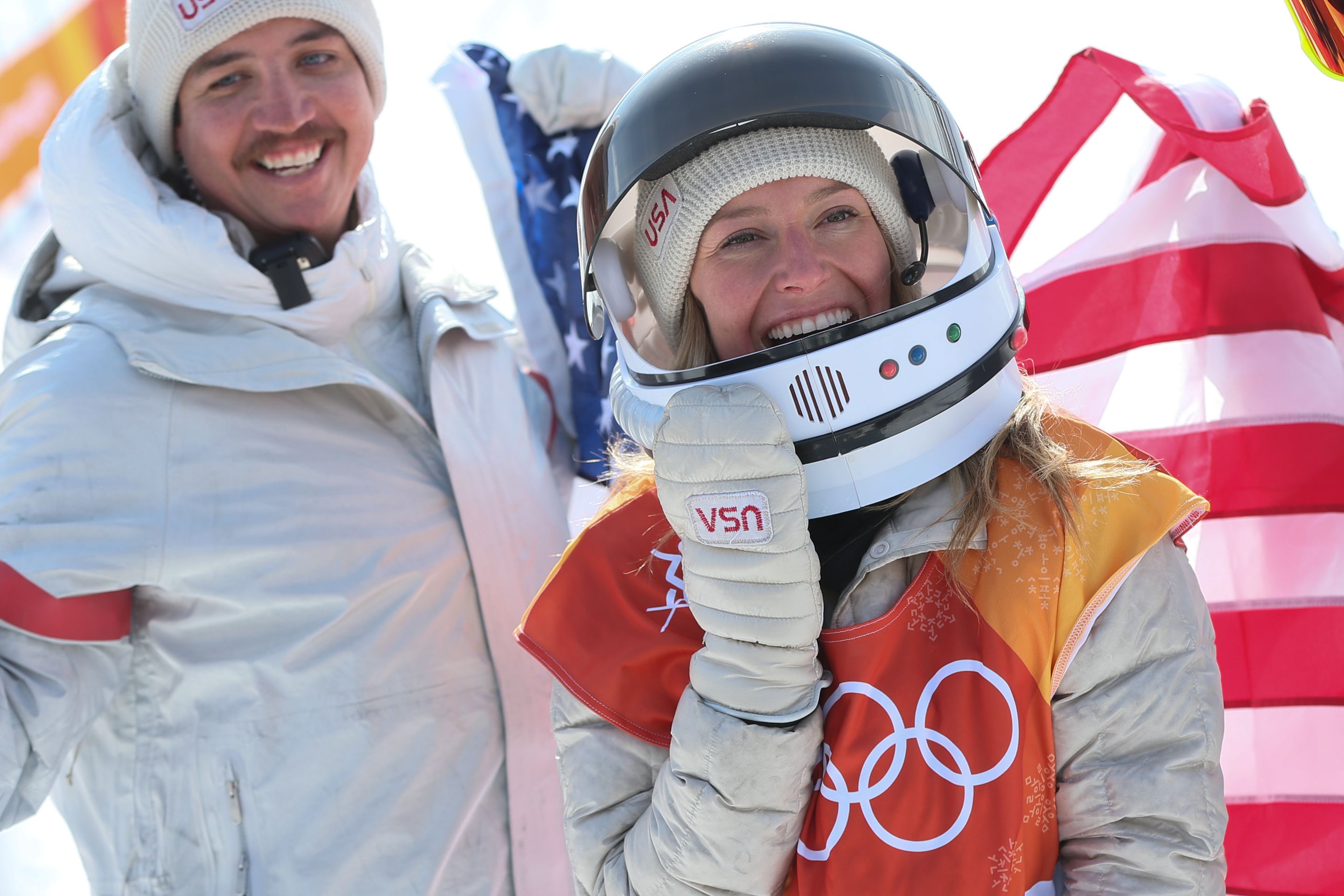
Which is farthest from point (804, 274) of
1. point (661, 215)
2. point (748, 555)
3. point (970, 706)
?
point (970, 706)

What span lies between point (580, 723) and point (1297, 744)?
57.6 inches

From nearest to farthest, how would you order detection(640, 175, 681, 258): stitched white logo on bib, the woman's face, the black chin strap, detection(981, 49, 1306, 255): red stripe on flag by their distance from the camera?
the woman's face < detection(640, 175, 681, 258): stitched white logo on bib < the black chin strap < detection(981, 49, 1306, 255): red stripe on flag

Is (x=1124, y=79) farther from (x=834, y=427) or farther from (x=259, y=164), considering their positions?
(x=259, y=164)

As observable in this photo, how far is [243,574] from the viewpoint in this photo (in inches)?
92.5

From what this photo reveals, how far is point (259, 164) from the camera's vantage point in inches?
A: 103

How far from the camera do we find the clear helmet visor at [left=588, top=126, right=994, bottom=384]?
1.72 meters

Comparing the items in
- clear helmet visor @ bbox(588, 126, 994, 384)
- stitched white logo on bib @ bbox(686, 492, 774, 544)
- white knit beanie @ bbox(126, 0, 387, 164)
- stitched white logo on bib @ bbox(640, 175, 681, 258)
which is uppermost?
white knit beanie @ bbox(126, 0, 387, 164)

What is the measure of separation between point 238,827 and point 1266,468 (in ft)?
7.17

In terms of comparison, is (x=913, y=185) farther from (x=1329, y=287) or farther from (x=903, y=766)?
(x=1329, y=287)

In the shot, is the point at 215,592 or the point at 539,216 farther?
the point at 539,216

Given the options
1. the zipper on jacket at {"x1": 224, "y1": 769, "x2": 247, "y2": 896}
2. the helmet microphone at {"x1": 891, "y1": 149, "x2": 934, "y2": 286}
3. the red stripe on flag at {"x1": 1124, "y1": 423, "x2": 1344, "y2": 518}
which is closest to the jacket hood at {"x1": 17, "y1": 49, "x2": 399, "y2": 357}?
the zipper on jacket at {"x1": 224, "y1": 769, "x2": 247, "y2": 896}

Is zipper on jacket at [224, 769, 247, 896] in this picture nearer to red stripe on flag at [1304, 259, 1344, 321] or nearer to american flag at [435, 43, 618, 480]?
american flag at [435, 43, 618, 480]

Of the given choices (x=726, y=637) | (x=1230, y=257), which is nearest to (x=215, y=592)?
(x=726, y=637)

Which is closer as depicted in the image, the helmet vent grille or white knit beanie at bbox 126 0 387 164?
the helmet vent grille
